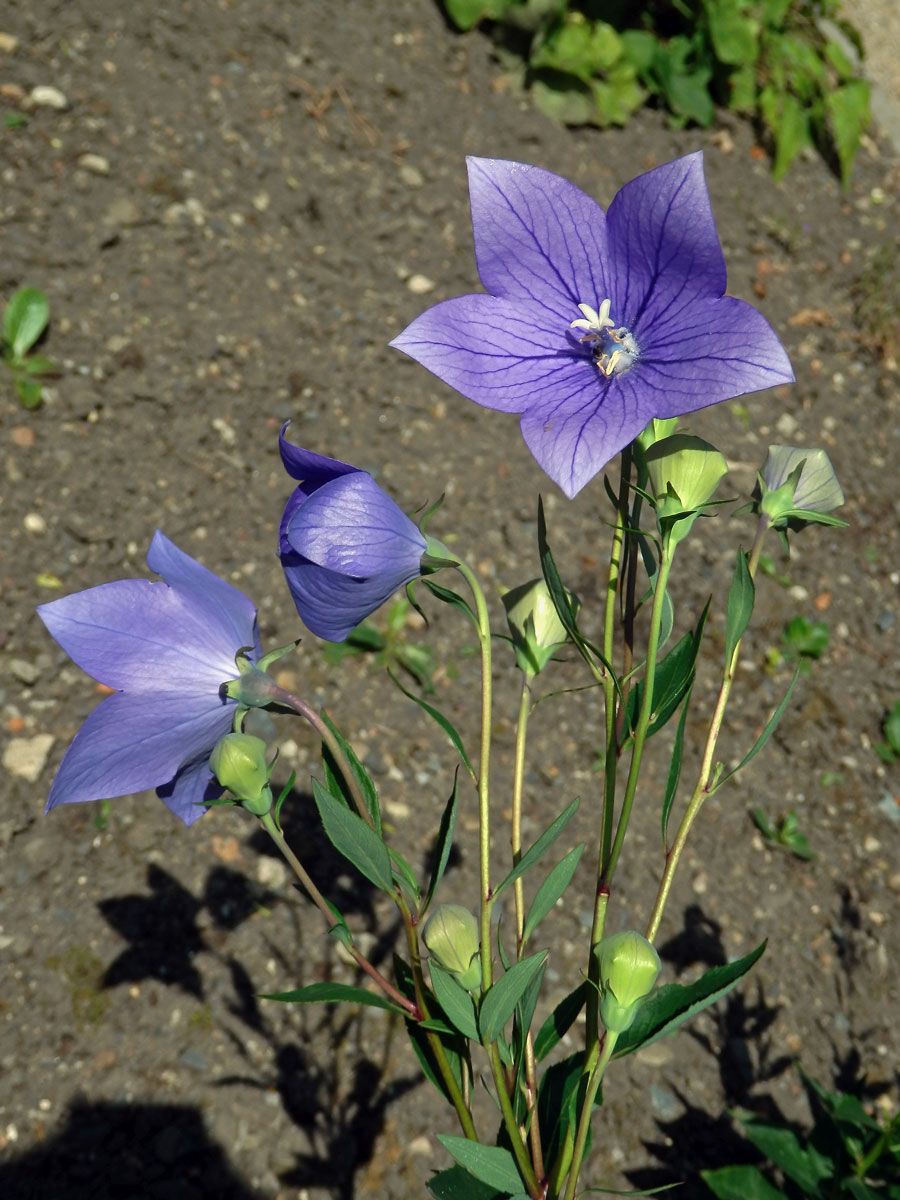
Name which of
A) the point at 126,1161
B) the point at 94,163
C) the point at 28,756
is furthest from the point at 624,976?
the point at 94,163

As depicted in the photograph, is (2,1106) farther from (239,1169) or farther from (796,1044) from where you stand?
(796,1044)

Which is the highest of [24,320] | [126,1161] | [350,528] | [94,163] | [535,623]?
[350,528]

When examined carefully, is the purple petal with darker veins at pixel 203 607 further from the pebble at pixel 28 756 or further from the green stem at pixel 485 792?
the pebble at pixel 28 756

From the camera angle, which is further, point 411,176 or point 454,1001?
point 411,176

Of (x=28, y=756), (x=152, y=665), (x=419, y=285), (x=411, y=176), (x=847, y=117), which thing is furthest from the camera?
(x=847, y=117)

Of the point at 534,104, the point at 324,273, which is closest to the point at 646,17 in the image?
the point at 534,104

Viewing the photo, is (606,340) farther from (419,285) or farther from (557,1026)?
(419,285)
